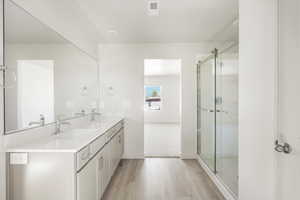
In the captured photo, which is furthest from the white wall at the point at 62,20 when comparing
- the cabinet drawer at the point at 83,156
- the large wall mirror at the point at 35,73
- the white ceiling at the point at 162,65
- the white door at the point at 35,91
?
the white ceiling at the point at 162,65

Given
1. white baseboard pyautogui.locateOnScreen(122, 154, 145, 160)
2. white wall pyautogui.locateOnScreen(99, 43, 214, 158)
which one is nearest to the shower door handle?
A: white wall pyautogui.locateOnScreen(99, 43, 214, 158)

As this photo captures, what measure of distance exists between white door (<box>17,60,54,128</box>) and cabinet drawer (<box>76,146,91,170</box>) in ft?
2.03

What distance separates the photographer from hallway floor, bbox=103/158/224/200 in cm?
271

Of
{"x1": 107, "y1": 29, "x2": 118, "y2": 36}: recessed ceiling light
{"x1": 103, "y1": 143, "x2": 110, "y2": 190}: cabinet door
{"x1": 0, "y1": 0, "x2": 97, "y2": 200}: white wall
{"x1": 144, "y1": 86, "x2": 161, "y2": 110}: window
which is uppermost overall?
{"x1": 107, "y1": 29, "x2": 118, "y2": 36}: recessed ceiling light

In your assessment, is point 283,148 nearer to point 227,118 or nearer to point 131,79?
point 227,118

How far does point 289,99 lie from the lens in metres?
1.23

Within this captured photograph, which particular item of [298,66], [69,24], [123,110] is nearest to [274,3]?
[298,66]

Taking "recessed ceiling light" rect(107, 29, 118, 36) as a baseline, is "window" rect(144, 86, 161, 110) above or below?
→ below

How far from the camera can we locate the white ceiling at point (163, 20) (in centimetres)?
269

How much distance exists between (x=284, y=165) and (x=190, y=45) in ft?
11.5

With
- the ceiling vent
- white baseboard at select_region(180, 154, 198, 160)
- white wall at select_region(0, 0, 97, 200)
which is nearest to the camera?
white wall at select_region(0, 0, 97, 200)

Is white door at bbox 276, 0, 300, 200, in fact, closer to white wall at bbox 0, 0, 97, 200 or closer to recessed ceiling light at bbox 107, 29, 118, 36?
white wall at bbox 0, 0, 97, 200

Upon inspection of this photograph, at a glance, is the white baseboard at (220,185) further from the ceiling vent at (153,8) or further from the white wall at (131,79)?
the ceiling vent at (153,8)

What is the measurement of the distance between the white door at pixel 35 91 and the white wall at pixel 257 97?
2044 millimetres
